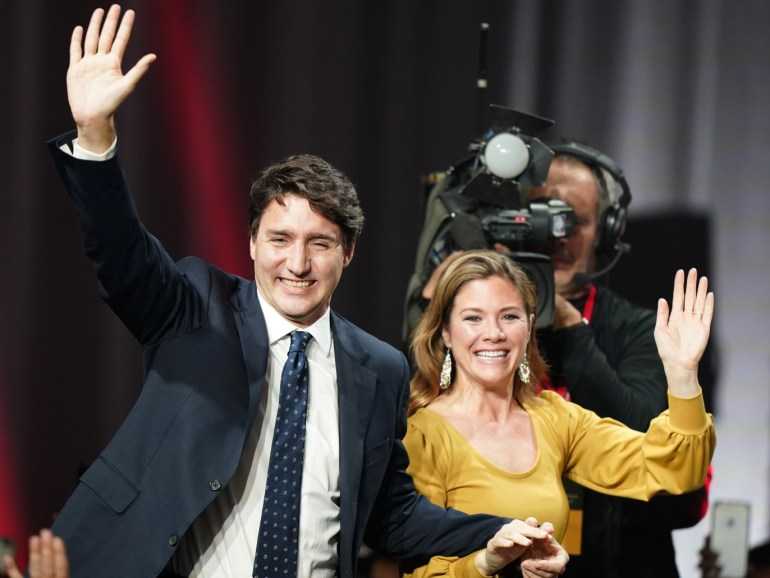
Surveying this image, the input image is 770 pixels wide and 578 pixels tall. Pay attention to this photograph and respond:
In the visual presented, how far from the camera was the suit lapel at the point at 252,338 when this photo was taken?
2.01m

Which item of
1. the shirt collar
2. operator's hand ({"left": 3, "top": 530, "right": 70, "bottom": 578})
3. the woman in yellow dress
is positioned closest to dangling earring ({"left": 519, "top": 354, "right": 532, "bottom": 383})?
the woman in yellow dress

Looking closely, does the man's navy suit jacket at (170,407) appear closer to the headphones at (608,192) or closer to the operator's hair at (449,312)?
the operator's hair at (449,312)

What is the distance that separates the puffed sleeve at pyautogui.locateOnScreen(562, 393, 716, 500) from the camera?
2363 millimetres

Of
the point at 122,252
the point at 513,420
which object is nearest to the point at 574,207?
the point at 513,420

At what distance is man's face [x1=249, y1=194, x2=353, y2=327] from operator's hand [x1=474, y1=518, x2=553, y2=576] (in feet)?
1.62

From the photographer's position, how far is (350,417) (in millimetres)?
2102

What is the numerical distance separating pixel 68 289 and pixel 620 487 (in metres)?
1.76

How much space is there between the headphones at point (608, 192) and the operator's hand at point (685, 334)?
87cm

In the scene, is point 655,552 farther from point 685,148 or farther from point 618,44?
point 618,44

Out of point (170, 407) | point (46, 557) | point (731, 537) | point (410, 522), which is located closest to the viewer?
point (46, 557)

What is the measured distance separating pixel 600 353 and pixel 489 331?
510mm

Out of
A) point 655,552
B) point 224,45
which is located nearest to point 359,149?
point 224,45

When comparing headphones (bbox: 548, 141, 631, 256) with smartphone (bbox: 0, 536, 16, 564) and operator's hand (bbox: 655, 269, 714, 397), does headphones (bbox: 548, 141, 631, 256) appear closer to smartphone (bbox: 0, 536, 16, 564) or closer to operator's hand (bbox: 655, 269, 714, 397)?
operator's hand (bbox: 655, 269, 714, 397)

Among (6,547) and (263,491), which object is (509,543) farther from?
(6,547)
